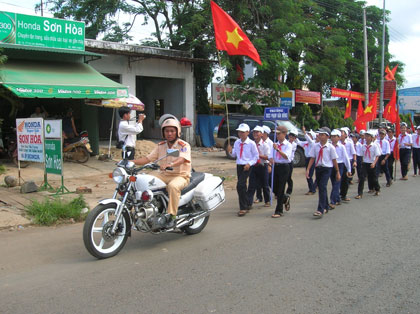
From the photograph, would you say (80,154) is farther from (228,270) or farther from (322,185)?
(228,270)

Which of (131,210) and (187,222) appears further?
(187,222)

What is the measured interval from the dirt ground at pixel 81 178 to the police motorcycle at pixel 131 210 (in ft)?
7.81

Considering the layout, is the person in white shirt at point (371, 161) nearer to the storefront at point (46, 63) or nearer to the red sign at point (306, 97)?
the storefront at point (46, 63)

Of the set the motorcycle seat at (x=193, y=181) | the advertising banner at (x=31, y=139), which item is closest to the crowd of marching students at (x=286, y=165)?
the motorcycle seat at (x=193, y=181)

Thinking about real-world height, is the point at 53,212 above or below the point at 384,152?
below

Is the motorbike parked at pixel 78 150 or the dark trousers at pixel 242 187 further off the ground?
the motorbike parked at pixel 78 150

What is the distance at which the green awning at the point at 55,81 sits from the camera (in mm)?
11016

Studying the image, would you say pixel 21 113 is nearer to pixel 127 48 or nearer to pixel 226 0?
pixel 127 48

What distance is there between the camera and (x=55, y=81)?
11945 mm

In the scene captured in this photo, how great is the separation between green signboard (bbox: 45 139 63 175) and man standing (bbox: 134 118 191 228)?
374cm

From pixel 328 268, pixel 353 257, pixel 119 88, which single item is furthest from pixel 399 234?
pixel 119 88

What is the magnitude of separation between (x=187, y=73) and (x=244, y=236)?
15.6 m

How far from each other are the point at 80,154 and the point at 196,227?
8896 mm

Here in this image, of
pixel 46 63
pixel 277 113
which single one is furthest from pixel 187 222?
pixel 46 63
